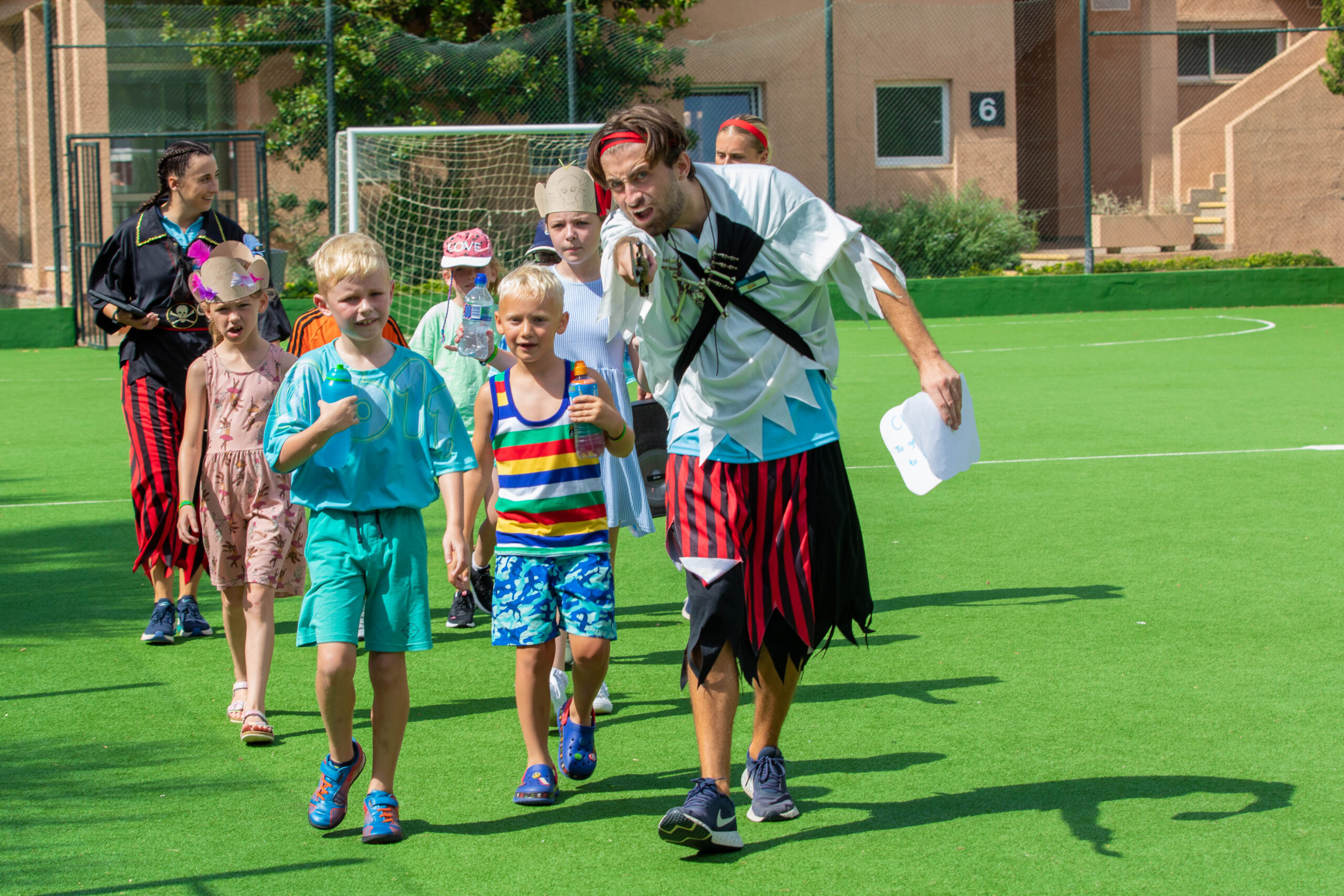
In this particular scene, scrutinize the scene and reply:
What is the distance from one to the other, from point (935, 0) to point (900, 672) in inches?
881

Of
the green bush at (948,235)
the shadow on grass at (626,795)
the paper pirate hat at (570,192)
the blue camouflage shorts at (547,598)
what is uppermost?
the green bush at (948,235)

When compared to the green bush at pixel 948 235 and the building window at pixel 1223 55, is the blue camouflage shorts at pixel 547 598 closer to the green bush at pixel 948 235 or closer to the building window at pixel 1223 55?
the green bush at pixel 948 235

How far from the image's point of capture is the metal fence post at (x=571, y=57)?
19516mm

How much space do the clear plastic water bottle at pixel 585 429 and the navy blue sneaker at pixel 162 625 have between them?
2743 mm

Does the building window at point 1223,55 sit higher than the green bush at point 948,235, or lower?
higher

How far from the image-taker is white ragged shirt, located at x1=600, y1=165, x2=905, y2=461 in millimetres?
3863

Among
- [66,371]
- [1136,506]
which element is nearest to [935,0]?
[66,371]

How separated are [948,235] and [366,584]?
19609 millimetres

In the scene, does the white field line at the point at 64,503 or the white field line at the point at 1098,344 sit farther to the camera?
the white field line at the point at 1098,344

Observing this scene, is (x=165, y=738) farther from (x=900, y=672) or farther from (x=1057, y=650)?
(x=1057, y=650)

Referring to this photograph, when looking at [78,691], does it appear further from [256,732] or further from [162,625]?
[256,732]

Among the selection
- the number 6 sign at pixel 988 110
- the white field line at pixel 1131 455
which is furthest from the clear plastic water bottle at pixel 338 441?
the number 6 sign at pixel 988 110

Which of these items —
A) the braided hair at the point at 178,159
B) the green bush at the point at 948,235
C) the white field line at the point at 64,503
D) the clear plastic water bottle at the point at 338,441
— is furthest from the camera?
the green bush at the point at 948,235

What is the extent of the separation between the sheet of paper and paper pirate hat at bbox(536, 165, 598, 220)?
77.0 inches
